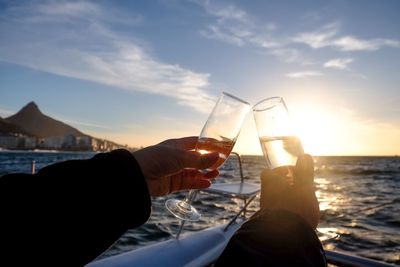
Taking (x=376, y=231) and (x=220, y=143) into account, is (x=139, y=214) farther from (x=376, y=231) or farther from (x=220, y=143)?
(x=376, y=231)

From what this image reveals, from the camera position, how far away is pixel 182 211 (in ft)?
7.73

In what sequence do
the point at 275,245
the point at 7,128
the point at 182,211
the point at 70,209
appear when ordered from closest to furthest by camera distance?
the point at 70,209, the point at 275,245, the point at 182,211, the point at 7,128

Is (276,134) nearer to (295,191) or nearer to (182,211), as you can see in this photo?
(295,191)

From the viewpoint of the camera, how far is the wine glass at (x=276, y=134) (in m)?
1.86

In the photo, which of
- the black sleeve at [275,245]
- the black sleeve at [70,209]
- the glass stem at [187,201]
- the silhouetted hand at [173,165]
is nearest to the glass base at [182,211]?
the glass stem at [187,201]

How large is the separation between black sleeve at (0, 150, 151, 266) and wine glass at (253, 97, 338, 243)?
93cm

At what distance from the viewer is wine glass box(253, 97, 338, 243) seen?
1.86 m

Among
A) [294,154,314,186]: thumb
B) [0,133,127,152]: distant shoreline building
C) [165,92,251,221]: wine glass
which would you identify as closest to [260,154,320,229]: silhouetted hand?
[294,154,314,186]: thumb

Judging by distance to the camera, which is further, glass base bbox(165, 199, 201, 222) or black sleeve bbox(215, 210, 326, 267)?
glass base bbox(165, 199, 201, 222)

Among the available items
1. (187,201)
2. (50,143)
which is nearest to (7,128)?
(50,143)

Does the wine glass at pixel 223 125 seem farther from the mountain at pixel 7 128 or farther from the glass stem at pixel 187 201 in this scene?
the mountain at pixel 7 128

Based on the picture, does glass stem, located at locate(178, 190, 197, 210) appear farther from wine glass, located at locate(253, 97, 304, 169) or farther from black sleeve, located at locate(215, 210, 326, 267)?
black sleeve, located at locate(215, 210, 326, 267)

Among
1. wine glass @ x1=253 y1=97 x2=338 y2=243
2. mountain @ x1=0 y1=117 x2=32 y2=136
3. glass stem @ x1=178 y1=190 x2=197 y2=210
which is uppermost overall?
mountain @ x1=0 y1=117 x2=32 y2=136

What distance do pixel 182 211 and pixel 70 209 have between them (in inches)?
56.2
